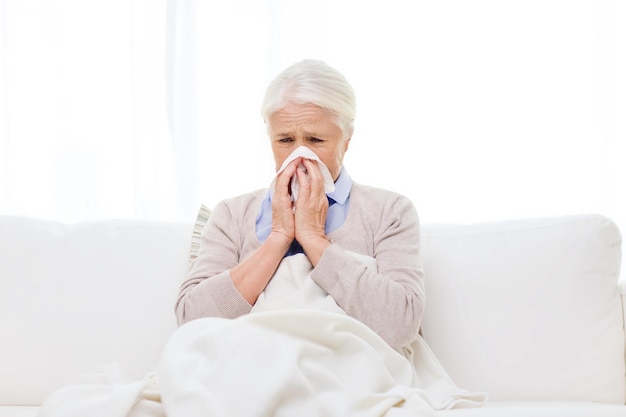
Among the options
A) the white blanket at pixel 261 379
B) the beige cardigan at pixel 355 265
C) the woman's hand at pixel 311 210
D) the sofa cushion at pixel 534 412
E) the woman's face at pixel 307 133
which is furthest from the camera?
the woman's face at pixel 307 133

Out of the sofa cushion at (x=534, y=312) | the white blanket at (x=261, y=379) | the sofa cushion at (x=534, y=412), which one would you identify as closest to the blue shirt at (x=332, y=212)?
the sofa cushion at (x=534, y=312)

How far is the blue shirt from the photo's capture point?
6.66 feet

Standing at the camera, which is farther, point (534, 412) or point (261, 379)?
point (534, 412)

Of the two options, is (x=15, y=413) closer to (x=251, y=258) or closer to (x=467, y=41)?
(x=251, y=258)

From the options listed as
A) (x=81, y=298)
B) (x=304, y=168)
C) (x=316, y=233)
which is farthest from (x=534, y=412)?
(x=81, y=298)

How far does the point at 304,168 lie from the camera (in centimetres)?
203

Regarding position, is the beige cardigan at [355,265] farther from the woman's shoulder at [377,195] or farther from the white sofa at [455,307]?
the white sofa at [455,307]

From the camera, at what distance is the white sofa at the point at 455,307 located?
195 cm

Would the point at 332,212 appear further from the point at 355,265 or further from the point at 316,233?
the point at 355,265

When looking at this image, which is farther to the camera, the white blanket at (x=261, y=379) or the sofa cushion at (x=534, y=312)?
the sofa cushion at (x=534, y=312)

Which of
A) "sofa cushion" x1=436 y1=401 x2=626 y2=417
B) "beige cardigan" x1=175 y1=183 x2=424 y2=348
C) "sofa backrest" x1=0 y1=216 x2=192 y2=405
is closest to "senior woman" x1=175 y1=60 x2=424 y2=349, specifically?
"beige cardigan" x1=175 y1=183 x2=424 y2=348

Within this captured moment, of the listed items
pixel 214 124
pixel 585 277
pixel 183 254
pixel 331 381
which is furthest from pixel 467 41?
pixel 331 381

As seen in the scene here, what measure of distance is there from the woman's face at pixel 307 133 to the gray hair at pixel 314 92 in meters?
0.02

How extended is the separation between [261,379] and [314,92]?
91 centimetres
